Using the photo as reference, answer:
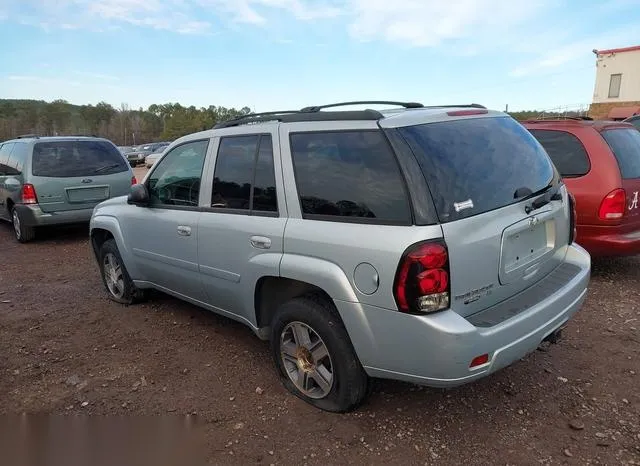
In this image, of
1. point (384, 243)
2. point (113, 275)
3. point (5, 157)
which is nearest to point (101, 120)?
point (5, 157)

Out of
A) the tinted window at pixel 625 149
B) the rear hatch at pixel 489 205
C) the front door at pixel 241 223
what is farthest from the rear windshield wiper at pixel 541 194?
the tinted window at pixel 625 149

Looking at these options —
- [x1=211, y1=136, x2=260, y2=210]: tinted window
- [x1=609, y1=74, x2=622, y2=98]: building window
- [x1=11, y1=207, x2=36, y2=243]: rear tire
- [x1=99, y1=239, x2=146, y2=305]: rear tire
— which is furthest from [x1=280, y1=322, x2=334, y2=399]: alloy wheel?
[x1=609, y1=74, x2=622, y2=98]: building window

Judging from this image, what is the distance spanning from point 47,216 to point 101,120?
87.5 m

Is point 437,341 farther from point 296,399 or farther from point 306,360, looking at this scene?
point 296,399

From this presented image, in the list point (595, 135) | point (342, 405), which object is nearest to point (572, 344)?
point (342, 405)

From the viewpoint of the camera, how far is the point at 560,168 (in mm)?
5234

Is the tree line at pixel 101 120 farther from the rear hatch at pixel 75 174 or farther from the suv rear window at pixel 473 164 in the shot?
the suv rear window at pixel 473 164

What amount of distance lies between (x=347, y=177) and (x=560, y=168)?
11.2 ft

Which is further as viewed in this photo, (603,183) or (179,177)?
(603,183)

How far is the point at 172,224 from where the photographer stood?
399 cm

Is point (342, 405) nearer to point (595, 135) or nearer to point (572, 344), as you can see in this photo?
point (572, 344)

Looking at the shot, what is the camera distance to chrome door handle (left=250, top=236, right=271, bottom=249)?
3117mm

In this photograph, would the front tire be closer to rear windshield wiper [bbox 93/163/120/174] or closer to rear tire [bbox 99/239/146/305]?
rear tire [bbox 99/239/146/305]

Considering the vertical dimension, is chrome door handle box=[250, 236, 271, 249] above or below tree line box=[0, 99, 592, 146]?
below
